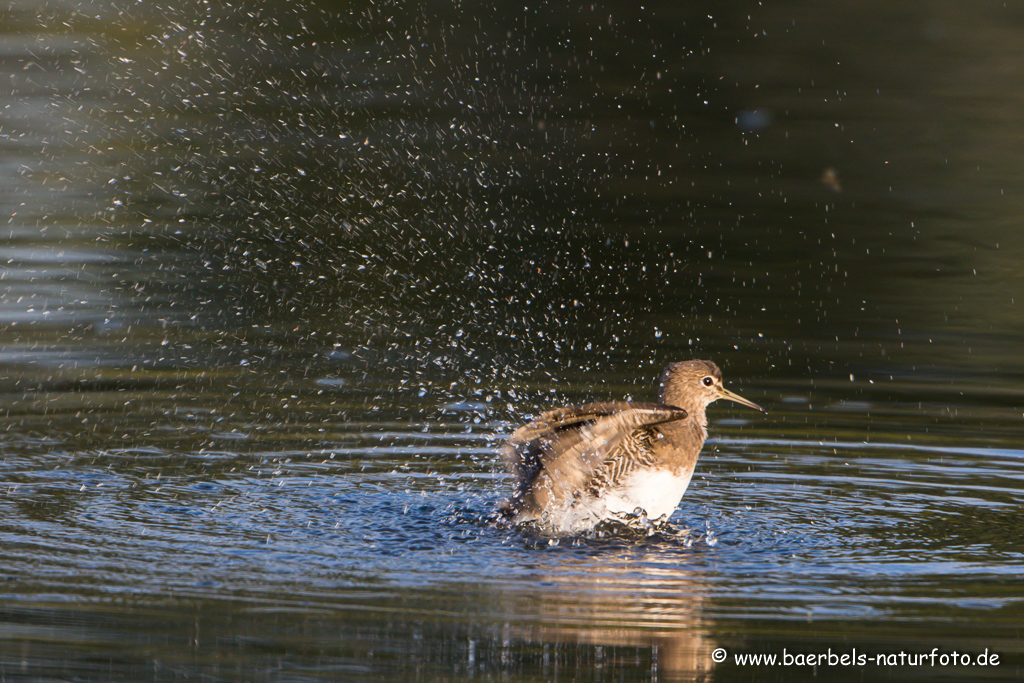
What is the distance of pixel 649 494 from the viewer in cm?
691

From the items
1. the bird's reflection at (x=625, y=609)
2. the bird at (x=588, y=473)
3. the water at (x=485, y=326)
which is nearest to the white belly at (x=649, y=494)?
the bird at (x=588, y=473)

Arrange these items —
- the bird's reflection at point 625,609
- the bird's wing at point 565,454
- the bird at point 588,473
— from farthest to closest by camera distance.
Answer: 1. the bird at point 588,473
2. the bird's wing at point 565,454
3. the bird's reflection at point 625,609

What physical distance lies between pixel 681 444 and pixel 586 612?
1909 millimetres

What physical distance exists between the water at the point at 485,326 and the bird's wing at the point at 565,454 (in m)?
0.32

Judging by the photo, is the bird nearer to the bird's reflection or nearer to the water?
the water

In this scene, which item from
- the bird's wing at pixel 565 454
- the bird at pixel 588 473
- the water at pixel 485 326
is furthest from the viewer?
the bird at pixel 588 473

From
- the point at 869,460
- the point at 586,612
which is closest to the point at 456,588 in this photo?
the point at 586,612

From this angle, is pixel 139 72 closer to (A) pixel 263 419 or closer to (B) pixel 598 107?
(B) pixel 598 107

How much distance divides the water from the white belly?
13 centimetres

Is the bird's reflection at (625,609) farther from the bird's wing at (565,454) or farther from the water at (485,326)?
the bird's wing at (565,454)

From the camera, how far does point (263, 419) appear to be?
29.0ft

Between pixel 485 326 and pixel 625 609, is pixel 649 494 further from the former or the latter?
pixel 485 326

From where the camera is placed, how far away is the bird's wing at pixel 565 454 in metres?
6.65

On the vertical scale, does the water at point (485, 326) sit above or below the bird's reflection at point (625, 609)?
above
